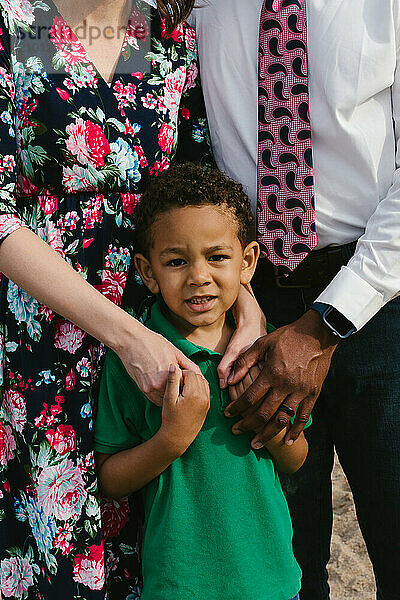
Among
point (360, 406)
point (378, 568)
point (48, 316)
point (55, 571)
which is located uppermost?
point (48, 316)

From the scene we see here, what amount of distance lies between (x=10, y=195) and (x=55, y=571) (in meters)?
0.93

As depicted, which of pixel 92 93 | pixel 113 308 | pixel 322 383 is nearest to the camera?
pixel 113 308

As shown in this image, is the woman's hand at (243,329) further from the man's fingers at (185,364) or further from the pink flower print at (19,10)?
the pink flower print at (19,10)

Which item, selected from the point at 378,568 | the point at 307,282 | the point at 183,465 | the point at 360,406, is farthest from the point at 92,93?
the point at 378,568

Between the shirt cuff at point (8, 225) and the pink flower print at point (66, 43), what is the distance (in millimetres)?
426

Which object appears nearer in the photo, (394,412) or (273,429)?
(273,429)

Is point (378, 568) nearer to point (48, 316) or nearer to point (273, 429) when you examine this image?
point (273, 429)

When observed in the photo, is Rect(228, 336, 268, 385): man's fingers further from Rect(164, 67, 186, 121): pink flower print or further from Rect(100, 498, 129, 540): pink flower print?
Rect(164, 67, 186, 121): pink flower print

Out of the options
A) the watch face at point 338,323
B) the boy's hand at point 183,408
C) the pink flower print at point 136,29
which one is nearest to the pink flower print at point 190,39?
the pink flower print at point 136,29

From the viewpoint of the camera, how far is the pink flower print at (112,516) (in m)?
2.04

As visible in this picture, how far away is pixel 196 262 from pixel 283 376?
355 millimetres

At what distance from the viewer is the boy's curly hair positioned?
1.92 m

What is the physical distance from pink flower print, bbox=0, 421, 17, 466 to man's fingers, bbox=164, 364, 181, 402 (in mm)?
486

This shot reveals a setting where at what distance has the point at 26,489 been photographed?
198cm
